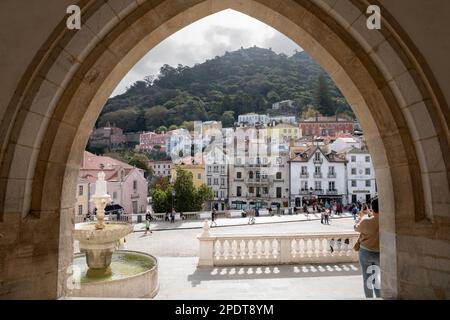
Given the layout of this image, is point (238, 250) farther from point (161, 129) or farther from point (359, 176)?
point (161, 129)

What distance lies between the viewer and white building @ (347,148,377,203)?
160ft

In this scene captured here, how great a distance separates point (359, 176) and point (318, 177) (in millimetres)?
6349

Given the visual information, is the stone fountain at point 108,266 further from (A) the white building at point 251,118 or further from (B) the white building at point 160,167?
(A) the white building at point 251,118

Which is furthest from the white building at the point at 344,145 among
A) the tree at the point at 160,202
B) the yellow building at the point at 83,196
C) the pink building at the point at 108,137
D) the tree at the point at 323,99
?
A: the pink building at the point at 108,137

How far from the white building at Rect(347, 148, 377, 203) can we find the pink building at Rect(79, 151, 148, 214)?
3256 cm

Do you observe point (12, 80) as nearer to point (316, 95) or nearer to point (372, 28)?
point (372, 28)

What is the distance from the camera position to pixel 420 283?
303 centimetres

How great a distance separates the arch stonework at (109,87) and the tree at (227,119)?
382ft

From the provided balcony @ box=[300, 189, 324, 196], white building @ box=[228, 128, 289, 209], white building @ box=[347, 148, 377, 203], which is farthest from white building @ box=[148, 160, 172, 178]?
white building @ box=[347, 148, 377, 203]

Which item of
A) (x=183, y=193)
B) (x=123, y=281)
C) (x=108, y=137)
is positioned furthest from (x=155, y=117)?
(x=123, y=281)

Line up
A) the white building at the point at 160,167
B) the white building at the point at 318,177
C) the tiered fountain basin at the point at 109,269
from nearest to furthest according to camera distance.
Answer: the tiered fountain basin at the point at 109,269, the white building at the point at 318,177, the white building at the point at 160,167

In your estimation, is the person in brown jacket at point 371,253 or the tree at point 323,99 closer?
the person in brown jacket at point 371,253

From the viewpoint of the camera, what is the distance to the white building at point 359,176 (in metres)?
48.8

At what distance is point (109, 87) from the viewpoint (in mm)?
3559
